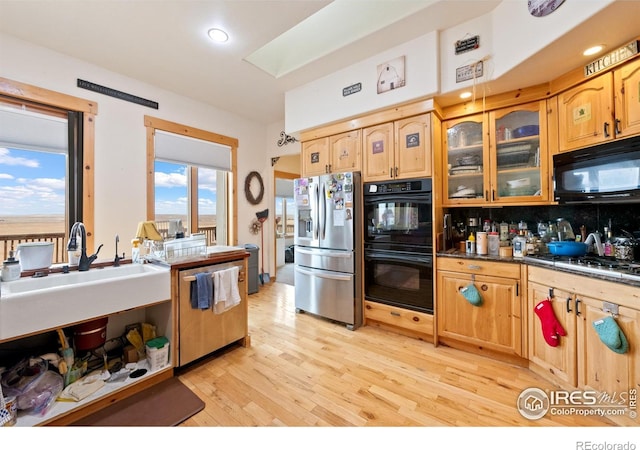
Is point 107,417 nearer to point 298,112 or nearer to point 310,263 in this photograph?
point 310,263

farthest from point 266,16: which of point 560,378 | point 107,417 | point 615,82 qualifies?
point 560,378

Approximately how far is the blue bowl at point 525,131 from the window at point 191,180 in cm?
351

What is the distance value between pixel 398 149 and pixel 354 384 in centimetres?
217

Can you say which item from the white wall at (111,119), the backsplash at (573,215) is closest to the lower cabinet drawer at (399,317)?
the backsplash at (573,215)

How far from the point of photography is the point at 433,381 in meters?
1.90

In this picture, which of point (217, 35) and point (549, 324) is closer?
point (549, 324)

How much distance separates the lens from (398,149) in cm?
263

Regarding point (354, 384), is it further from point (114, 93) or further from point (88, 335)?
point (114, 93)

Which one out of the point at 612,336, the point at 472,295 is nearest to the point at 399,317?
the point at 472,295

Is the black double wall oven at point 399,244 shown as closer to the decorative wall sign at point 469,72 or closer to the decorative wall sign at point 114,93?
the decorative wall sign at point 469,72

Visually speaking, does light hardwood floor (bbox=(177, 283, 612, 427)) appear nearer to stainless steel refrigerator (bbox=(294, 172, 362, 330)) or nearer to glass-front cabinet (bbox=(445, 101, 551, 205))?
stainless steel refrigerator (bbox=(294, 172, 362, 330))

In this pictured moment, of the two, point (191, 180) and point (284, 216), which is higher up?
point (191, 180)

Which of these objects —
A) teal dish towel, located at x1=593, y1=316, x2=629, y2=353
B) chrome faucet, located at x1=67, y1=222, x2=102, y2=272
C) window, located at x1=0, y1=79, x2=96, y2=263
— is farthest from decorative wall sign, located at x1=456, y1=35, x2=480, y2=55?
window, located at x1=0, y1=79, x2=96, y2=263

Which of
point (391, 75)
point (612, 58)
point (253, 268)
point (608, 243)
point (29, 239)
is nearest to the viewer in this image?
point (612, 58)
